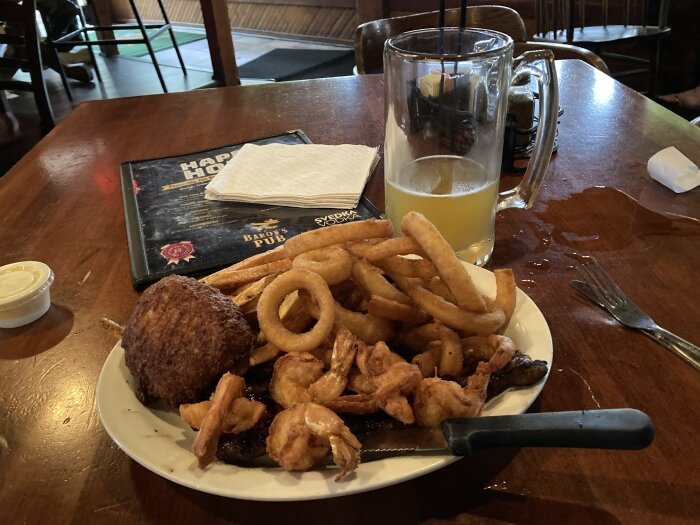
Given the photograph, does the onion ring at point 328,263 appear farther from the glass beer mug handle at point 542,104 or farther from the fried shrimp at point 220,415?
the glass beer mug handle at point 542,104

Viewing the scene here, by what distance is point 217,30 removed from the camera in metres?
3.35

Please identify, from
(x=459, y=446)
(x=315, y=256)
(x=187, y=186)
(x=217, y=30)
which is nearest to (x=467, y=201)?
(x=315, y=256)

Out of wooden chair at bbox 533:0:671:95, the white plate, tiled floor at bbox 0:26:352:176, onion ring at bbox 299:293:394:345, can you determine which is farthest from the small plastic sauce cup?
wooden chair at bbox 533:0:671:95

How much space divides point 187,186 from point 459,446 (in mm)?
977

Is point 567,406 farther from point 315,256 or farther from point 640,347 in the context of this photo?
point 315,256

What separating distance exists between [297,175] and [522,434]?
0.89 m

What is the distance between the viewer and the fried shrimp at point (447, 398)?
0.55 meters

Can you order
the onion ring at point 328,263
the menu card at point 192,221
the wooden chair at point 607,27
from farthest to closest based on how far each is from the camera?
1. the wooden chair at point 607,27
2. the menu card at point 192,221
3. the onion ring at point 328,263

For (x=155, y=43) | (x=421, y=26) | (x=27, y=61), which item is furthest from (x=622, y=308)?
(x=155, y=43)

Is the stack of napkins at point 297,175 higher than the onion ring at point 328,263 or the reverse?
the reverse

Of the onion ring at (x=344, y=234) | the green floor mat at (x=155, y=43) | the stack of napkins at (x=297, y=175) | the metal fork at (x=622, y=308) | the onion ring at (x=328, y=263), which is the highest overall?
the onion ring at (x=344, y=234)

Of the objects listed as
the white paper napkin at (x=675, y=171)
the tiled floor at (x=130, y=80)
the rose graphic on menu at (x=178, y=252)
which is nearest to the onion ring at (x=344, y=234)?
the rose graphic on menu at (x=178, y=252)

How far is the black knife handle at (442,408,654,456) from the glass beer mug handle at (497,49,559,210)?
61cm

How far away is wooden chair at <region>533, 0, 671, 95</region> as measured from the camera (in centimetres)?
326
